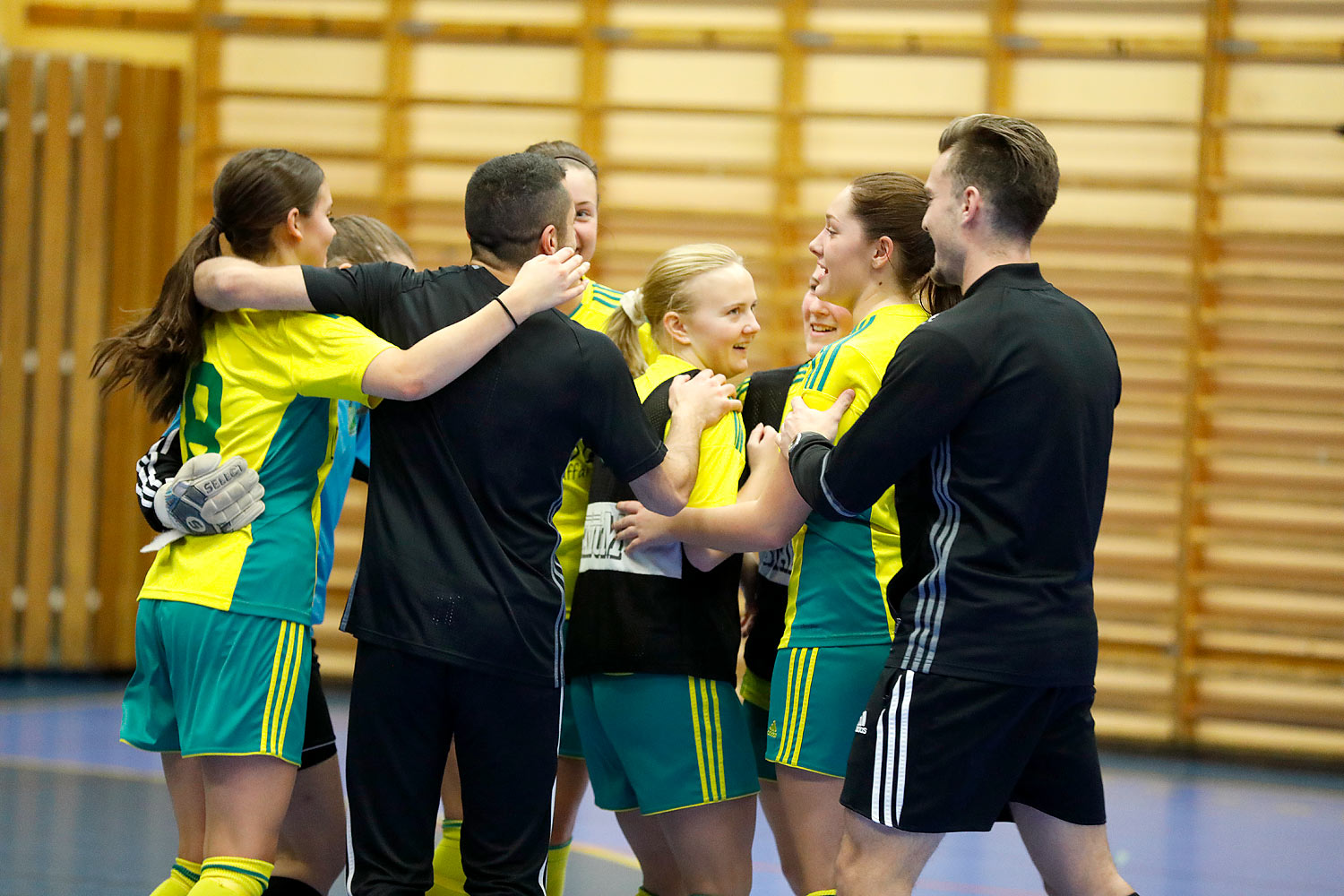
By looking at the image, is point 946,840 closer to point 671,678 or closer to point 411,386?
point 671,678

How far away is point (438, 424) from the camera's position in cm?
230

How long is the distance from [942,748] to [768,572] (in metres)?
0.80

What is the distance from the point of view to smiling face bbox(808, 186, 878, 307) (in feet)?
8.47

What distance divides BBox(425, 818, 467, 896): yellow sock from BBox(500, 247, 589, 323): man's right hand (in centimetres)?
128

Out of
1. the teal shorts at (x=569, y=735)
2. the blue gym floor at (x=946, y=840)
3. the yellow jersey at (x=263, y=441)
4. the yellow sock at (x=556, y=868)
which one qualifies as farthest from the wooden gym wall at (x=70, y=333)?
the yellow jersey at (x=263, y=441)

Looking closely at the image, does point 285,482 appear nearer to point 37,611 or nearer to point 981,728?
point 981,728

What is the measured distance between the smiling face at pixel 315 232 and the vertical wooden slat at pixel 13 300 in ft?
16.9

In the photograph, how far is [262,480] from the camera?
247 centimetres

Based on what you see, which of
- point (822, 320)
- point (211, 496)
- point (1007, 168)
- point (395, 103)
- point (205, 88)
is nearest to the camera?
point (1007, 168)

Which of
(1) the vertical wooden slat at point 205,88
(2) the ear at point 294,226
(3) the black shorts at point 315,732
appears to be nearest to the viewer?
(2) the ear at point 294,226

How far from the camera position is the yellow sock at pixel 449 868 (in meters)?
2.97

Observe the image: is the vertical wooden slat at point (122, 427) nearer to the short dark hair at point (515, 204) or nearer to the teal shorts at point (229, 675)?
the teal shorts at point (229, 675)

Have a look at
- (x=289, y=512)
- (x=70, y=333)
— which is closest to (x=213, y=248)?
(x=289, y=512)

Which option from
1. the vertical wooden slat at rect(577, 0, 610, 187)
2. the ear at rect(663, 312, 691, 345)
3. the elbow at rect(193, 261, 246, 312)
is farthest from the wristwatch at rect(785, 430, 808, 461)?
the vertical wooden slat at rect(577, 0, 610, 187)
